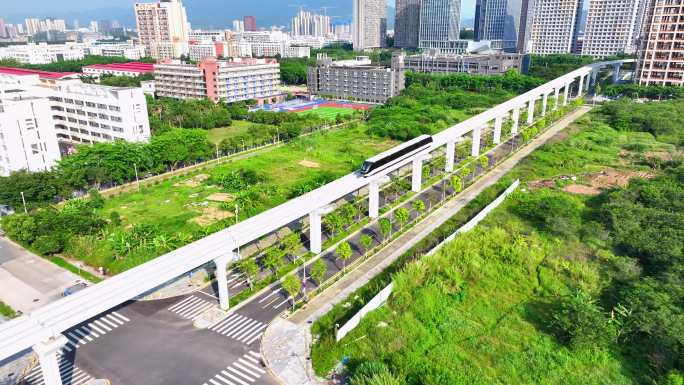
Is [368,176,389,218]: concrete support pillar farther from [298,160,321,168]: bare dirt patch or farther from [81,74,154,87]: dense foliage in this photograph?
[81,74,154,87]: dense foliage

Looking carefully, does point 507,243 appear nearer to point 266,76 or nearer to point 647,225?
point 647,225

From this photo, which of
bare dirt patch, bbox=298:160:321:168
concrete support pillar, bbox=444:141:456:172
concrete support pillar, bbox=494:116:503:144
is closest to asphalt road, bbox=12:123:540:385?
bare dirt patch, bbox=298:160:321:168

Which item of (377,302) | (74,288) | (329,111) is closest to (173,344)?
(74,288)

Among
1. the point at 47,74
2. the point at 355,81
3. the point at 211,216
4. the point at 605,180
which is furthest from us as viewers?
the point at 355,81

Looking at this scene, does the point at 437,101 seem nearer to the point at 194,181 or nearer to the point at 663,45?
the point at 663,45

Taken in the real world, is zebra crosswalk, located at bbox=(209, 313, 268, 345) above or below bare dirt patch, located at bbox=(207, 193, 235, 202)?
below

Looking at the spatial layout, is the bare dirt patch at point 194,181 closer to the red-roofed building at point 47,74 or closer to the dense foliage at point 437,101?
the dense foliage at point 437,101

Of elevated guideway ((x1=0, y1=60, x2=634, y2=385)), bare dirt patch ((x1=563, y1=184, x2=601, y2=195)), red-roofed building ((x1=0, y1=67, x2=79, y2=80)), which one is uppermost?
red-roofed building ((x1=0, y1=67, x2=79, y2=80))
